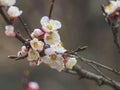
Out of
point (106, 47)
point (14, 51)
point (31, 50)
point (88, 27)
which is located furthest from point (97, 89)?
point (31, 50)

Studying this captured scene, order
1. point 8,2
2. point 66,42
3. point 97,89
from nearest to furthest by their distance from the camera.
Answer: point 8,2, point 97,89, point 66,42

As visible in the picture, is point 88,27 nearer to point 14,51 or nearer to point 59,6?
point 59,6

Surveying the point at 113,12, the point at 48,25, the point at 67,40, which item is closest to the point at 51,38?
the point at 48,25

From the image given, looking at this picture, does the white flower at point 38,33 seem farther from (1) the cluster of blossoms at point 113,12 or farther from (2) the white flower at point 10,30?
(1) the cluster of blossoms at point 113,12

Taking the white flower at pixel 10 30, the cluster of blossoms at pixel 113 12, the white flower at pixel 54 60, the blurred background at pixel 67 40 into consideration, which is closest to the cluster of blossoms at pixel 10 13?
the white flower at pixel 10 30

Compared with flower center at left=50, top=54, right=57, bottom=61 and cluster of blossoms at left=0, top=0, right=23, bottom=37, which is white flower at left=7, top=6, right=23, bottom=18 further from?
flower center at left=50, top=54, right=57, bottom=61

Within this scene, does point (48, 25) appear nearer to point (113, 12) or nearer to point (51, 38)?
point (51, 38)
